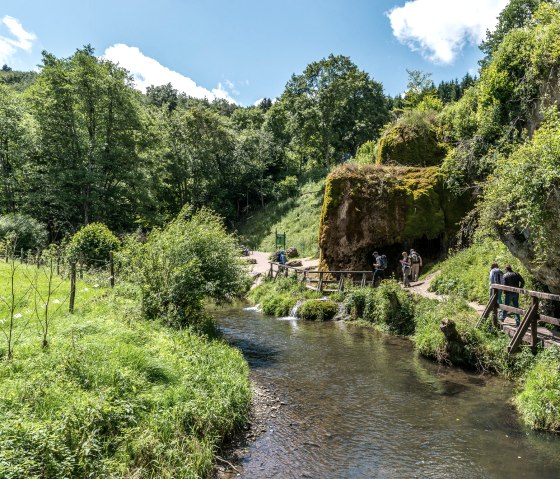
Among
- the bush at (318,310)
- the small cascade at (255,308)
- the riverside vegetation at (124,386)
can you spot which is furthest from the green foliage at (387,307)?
the riverside vegetation at (124,386)

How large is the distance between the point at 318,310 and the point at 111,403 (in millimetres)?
14968

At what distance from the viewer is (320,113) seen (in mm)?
47969

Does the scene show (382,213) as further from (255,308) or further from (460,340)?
(460,340)

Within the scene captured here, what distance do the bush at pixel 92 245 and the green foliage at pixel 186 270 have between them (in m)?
7.23

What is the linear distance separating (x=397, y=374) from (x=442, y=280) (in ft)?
29.2

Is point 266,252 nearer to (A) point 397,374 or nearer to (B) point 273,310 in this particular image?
(B) point 273,310

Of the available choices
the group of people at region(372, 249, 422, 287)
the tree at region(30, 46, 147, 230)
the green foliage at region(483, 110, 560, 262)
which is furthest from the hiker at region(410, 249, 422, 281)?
the tree at region(30, 46, 147, 230)

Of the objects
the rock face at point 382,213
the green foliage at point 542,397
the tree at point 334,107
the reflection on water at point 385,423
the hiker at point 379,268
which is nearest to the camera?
the reflection on water at point 385,423

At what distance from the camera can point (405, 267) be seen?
21422 millimetres

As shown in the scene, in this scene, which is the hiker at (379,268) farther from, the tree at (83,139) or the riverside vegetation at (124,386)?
the tree at (83,139)

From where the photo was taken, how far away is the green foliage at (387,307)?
56.3ft

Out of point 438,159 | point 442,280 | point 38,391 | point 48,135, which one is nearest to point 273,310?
point 442,280

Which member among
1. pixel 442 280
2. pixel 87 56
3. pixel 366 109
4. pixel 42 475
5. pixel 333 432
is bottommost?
pixel 333 432

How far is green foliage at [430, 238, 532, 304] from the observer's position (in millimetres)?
→ 17047
